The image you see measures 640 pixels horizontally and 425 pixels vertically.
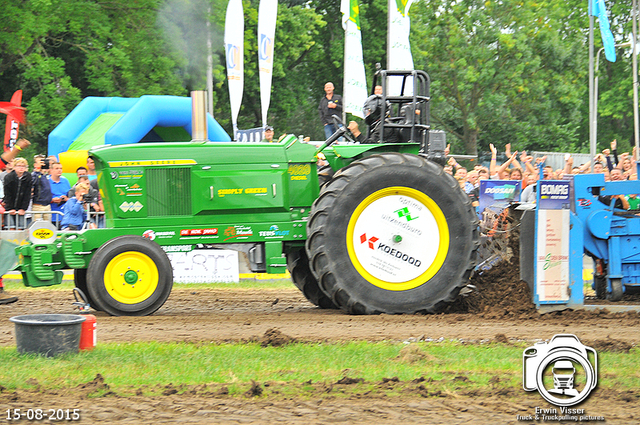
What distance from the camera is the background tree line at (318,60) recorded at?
20.9 metres

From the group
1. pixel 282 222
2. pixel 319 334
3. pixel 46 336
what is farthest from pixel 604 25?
pixel 46 336

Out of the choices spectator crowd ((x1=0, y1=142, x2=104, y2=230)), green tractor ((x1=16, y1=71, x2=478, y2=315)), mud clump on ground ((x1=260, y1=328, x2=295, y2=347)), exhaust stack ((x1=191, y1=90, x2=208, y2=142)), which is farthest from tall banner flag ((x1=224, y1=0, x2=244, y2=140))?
mud clump on ground ((x1=260, y1=328, x2=295, y2=347))

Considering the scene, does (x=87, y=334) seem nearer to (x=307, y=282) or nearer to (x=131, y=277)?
(x=131, y=277)

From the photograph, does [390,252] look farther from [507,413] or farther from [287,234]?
[507,413]

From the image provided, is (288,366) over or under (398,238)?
under

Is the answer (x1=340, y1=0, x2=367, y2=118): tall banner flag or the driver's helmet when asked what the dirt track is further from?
(x1=340, y1=0, x2=367, y2=118): tall banner flag

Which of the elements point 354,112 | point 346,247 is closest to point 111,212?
point 346,247

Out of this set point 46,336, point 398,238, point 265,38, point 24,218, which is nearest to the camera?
point 46,336

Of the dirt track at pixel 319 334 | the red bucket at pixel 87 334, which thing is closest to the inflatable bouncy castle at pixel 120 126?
the dirt track at pixel 319 334

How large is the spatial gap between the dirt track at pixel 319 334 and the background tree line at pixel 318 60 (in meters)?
11.9

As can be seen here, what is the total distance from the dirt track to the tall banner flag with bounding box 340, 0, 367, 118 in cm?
673

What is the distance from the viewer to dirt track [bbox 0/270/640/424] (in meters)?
4.34

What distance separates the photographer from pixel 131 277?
25.0 feet

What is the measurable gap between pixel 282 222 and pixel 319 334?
→ 170cm
